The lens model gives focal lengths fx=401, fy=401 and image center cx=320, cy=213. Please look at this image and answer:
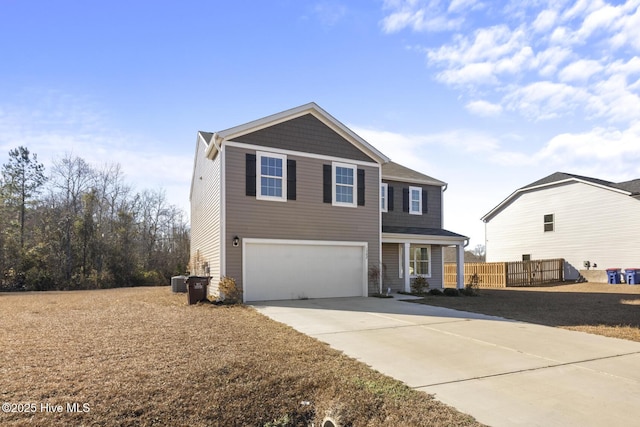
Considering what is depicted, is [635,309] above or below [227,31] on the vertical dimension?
below

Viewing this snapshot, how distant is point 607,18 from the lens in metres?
8.98

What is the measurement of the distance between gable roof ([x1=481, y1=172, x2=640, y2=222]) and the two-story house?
12.9 m

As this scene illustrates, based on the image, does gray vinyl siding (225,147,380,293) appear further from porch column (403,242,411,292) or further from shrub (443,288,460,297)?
shrub (443,288,460,297)

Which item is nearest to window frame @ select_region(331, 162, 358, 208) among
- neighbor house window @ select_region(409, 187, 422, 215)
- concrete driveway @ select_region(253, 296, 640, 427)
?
neighbor house window @ select_region(409, 187, 422, 215)

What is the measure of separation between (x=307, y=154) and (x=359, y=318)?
21.9 feet

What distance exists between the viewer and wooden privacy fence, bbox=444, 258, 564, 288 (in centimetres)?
2333

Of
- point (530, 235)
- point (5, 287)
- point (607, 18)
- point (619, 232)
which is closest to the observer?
point (607, 18)

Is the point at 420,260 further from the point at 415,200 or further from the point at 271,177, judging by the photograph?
the point at 271,177

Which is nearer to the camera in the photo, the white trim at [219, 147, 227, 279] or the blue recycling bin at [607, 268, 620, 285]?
the white trim at [219, 147, 227, 279]

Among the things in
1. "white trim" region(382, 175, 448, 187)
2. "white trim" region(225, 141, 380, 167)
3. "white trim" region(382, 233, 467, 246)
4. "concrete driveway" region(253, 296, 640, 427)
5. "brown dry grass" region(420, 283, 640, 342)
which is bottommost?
"brown dry grass" region(420, 283, 640, 342)

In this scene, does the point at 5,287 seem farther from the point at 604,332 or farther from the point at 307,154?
the point at 604,332

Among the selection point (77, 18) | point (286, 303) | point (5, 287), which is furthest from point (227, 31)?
point (5, 287)

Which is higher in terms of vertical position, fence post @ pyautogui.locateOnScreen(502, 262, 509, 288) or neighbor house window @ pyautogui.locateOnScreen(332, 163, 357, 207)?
neighbor house window @ pyautogui.locateOnScreen(332, 163, 357, 207)

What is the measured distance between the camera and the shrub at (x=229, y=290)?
481 inches
